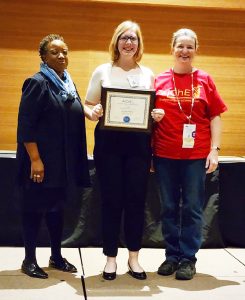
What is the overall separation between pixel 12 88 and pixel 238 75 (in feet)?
6.38

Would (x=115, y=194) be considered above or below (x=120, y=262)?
above

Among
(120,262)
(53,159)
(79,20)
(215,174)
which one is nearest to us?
(53,159)

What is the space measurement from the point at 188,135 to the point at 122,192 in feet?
1.57

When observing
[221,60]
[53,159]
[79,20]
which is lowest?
[53,159]

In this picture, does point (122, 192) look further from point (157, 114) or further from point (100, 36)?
point (100, 36)

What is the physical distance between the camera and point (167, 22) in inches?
155

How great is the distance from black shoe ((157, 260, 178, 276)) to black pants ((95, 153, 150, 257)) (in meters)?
0.24

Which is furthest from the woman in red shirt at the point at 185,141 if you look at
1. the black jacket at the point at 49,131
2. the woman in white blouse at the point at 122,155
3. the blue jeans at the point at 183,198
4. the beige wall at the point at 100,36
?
the beige wall at the point at 100,36

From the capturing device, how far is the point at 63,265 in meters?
2.74

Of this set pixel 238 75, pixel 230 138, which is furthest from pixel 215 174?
pixel 238 75

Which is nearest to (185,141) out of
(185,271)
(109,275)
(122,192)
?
(122,192)

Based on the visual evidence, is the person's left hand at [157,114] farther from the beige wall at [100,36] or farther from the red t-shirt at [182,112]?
the beige wall at [100,36]

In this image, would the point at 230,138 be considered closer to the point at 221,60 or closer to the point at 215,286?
the point at 221,60

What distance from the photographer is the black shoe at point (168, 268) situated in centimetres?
269
